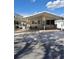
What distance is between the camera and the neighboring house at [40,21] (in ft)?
5.47

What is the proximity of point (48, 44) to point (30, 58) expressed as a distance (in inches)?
10.6

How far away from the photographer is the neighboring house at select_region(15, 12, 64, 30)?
1667 millimetres

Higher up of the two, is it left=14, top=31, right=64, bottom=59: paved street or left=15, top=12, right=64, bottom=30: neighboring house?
left=15, top=12, right=64, bottom=30: neighboring house

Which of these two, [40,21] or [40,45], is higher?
[40,21]

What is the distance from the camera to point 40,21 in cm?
171

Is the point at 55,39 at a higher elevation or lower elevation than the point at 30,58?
higher

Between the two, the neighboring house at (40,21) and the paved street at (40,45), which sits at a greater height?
the neighboring house at (40,21)
